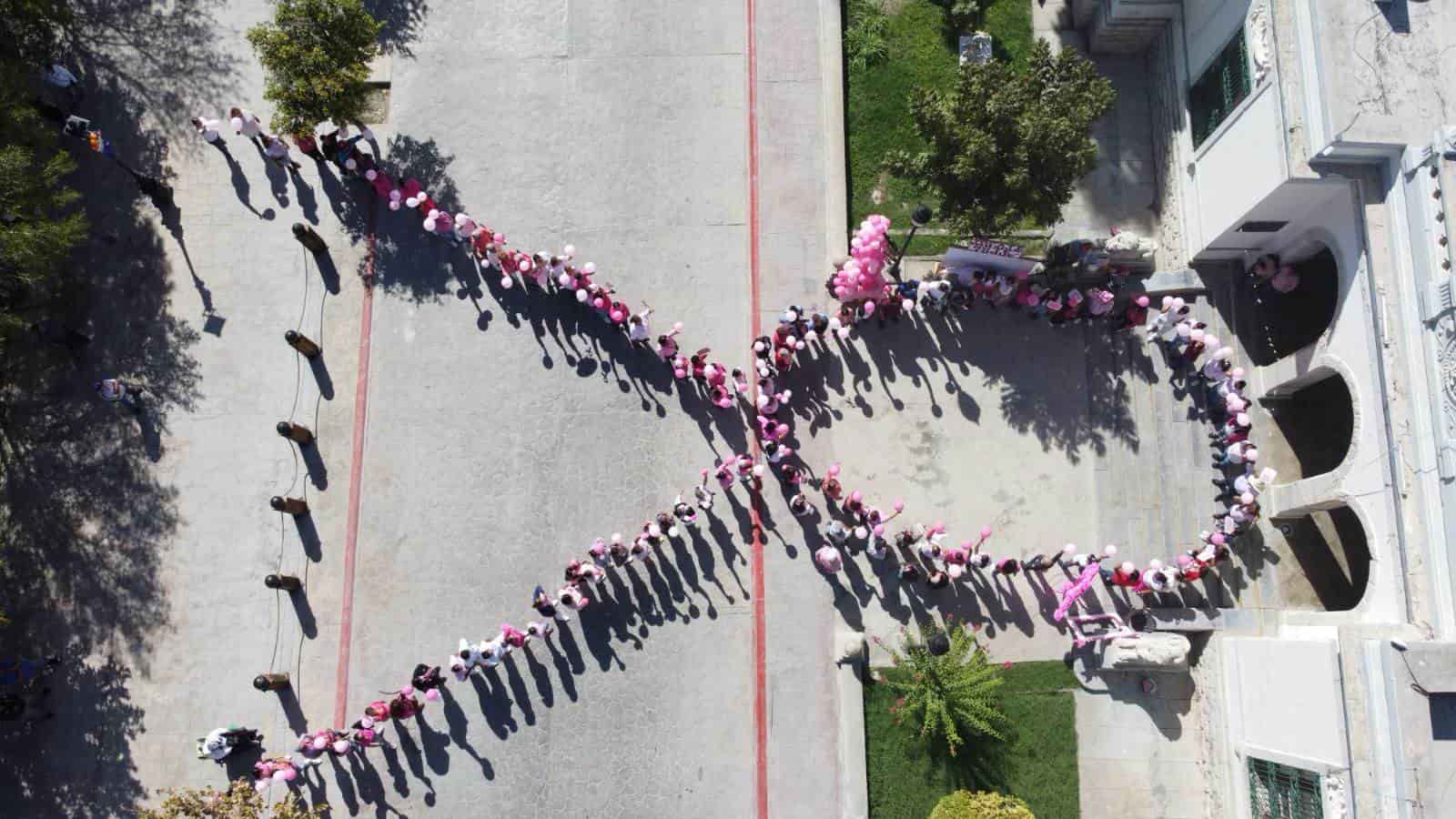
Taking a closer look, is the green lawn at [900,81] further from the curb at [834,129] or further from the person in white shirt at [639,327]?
the person in white shirt at [639,327]

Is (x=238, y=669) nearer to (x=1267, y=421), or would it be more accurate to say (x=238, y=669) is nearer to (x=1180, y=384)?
(x=1180, y=384)

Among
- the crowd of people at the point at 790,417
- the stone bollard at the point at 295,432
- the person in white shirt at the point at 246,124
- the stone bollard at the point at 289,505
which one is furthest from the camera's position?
the person in white shirt at the point at 246,124

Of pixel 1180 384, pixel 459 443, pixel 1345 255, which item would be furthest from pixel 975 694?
pixel 459 443

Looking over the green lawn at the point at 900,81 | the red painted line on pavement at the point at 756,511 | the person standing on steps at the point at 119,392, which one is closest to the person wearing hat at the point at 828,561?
the red painted line on pavement at the point at 756,511

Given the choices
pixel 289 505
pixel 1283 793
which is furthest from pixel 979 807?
pixel 289 505

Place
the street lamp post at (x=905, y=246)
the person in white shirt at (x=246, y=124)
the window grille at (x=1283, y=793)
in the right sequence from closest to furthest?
the window grille at (x=1283, y=793), the street lamp post at (x=905, y=246), the person in white shirt at (x=246, y=124)

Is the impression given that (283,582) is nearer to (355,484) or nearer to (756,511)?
(355,484)

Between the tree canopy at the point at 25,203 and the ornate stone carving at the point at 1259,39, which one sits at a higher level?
the ornate stone carving at the point at 1259,39
